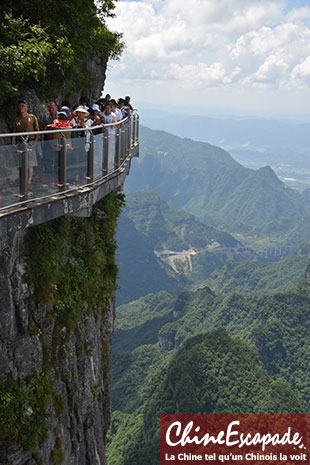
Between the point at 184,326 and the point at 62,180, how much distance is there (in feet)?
326

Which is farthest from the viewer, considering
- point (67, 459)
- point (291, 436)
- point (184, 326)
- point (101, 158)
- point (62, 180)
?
point (184, 326)

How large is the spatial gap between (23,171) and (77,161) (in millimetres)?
1803

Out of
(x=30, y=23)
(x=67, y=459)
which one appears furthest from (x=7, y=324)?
(x=30, y=23)

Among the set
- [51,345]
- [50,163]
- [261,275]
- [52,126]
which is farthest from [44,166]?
[261,275]

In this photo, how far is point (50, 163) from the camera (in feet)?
23.5

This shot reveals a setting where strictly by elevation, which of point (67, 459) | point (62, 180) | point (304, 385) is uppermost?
point (62, 180)

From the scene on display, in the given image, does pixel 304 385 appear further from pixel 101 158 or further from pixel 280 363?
pixel 101 158

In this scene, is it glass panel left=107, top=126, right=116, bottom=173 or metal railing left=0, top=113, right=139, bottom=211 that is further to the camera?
glass panel left=107, top=126, right=116, bottom=173

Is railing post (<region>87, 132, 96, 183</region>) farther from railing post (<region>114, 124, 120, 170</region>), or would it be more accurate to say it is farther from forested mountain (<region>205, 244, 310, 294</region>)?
forested mountain (<region>205, 244, 310, 294</region>)

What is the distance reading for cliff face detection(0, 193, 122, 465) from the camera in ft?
21.6

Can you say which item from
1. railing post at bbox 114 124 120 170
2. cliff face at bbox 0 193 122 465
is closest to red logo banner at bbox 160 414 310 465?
cliff face at bbox 0 193 122 465

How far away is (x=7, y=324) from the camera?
6.64 m

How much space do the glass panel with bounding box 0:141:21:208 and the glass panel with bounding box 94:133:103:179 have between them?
2849 mm

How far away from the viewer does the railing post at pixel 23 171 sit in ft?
20.8
